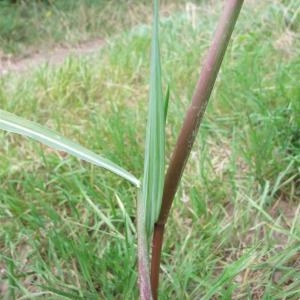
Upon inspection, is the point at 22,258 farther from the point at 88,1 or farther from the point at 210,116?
the point at 88,1

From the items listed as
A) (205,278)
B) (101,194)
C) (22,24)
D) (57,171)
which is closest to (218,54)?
(205,278)

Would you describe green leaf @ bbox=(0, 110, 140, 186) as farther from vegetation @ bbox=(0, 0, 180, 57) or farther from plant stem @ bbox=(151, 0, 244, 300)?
vegetation @ bbox=(0, 0, 180, 57)

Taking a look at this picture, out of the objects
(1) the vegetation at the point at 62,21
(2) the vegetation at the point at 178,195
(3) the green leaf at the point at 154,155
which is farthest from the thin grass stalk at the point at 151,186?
(1) the vegetation at the point at 62,21

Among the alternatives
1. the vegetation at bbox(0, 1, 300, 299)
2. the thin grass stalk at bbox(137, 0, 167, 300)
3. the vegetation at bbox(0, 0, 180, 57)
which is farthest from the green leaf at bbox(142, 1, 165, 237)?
the vegetation at bbox(0, 0, 180, 57)

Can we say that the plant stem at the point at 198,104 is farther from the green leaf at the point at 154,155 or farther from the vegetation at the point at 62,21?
the vegetation at the point at 62,21

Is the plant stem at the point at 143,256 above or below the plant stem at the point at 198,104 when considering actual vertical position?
below
